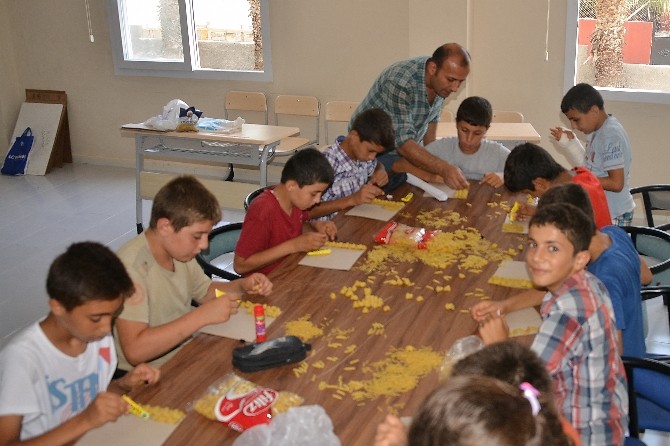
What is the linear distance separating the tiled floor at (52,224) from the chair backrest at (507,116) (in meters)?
2.05

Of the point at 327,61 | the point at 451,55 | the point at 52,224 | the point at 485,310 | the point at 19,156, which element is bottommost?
the point at 52,224

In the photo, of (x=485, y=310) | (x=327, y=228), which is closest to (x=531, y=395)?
(x=485, y=310)

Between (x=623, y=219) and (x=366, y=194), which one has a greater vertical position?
(x=366, y=194)

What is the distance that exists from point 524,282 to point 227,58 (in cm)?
561

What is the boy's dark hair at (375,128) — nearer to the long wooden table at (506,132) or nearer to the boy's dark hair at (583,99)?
the boy's dark hair at (583,99)

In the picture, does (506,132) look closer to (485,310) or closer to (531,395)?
(485,310)

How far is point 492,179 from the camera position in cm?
429

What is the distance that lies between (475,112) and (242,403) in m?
2.73

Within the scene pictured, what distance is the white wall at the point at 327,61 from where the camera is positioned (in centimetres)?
626

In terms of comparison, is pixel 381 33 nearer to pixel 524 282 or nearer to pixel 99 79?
pixel 99 79

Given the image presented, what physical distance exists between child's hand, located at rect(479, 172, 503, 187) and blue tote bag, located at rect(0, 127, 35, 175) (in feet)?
20.1

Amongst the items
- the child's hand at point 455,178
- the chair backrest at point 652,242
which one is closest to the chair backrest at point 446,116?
the child's hand at point 455,178

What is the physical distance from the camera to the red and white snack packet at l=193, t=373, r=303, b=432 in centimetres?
199

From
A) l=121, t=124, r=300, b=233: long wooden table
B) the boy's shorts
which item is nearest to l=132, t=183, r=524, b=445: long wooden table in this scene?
the boy's shorts
